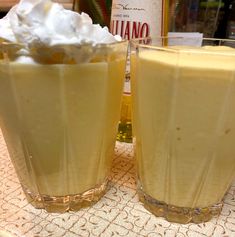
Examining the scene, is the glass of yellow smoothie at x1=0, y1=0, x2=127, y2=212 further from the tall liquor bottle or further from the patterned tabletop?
the tall liquor bottle

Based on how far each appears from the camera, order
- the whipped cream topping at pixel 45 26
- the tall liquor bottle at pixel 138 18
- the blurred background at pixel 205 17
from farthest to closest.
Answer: the blurred background at pixel 205 17 → the tall liquor bottle at pixel 138 18 → the whipped cream topping at pixel 45 26

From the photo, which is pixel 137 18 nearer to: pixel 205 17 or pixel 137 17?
Result: pixel 137 17

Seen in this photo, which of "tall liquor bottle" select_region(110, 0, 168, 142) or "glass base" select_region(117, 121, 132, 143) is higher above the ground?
"tall liquor bottle" select_region(110, 0, 168, 142)

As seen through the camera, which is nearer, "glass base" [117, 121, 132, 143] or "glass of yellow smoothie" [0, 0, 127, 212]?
"glass of yellow smoothie" [0, 0, 127, 212]

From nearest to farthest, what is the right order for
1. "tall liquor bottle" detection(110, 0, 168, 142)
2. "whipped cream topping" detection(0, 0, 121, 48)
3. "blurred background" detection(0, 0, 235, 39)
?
"whipped cream topping" detection(0, 0, 121, 48) → "tall liquor bottle" detection(110, 0, 168, 142) → "blurred background" detection(0, 0, 235, 39)

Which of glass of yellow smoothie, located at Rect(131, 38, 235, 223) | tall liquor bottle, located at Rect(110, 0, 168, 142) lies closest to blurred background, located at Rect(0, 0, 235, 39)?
tall liquor bottle, located at Rect(110, 0, 168, 142)

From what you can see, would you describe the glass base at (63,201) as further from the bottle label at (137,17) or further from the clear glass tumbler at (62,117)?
the bottle label at (137,17)

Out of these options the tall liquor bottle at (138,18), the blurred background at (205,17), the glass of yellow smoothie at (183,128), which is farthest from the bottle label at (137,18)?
the blurred background at (205,17)

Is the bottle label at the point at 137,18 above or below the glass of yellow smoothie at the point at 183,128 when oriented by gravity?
above
